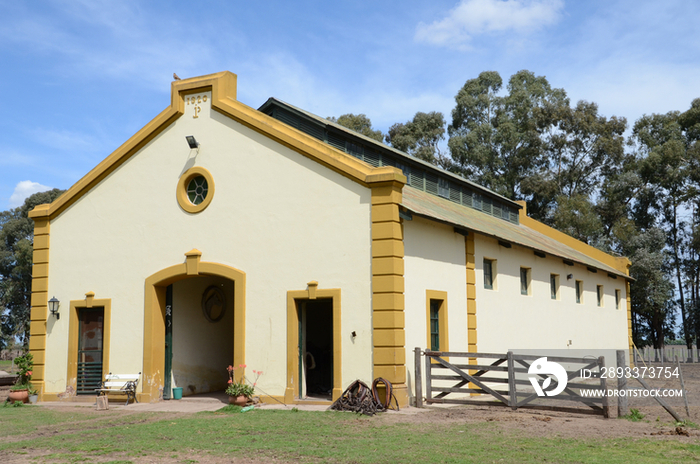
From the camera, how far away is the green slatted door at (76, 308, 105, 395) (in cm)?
1736

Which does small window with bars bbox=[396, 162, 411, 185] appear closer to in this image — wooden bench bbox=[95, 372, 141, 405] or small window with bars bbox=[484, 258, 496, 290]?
small window with bars bbox=[484, 258, 496, 290]

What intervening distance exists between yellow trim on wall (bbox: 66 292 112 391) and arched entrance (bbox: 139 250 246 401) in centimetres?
123

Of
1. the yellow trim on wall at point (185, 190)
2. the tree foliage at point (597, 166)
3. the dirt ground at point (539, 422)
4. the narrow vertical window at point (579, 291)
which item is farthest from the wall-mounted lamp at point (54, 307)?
the tree foliage at point (597, 166)

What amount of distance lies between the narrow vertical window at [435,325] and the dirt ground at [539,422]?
2.00m

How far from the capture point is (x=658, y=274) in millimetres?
41406

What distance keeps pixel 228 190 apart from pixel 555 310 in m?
13.0

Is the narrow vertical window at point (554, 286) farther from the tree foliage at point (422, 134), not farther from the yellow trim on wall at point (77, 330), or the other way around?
the tree foliage at point (422, 134)

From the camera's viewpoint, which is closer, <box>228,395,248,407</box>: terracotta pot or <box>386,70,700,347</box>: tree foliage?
<box>228,395,248,407</box>: terracotta pot

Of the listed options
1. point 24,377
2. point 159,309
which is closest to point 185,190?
point 159,309

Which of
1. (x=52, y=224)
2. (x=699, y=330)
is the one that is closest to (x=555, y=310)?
(x=52, y=224)

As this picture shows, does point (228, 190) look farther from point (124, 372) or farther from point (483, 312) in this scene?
point (483, 312)

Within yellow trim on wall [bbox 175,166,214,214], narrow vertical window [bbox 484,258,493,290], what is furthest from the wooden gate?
yellow trim on wall [bbox 175,166,214,214]

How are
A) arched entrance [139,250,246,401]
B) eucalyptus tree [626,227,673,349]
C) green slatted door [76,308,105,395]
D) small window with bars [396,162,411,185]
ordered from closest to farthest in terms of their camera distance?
1. arched entrance [139,250,246,401]
2. green slatted door [76,308,105,395]
3. small window with bars [396,162,411,185]
4. eucalyptus tree [626,227,673,349]

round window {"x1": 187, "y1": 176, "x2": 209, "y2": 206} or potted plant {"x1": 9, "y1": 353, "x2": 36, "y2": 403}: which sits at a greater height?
round window {"x1": 187, "y1": 176, "x2": 209, "y2": 206}
